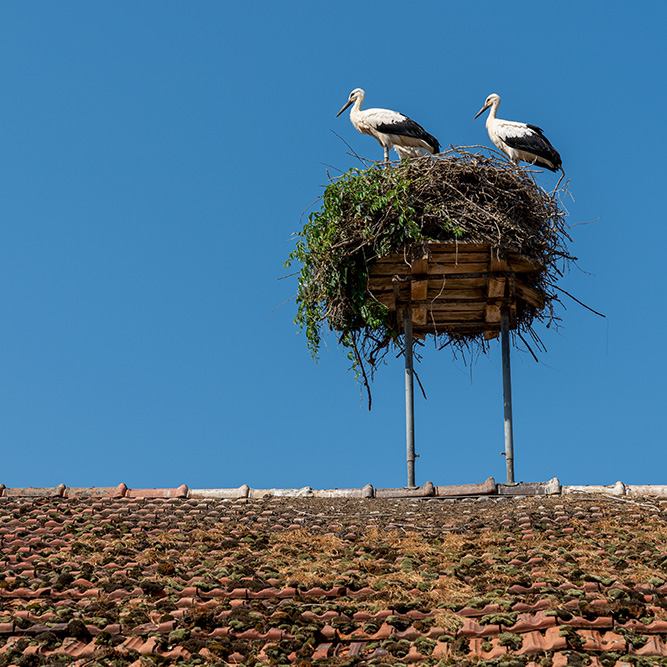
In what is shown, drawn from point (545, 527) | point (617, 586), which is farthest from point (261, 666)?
point (545, 527)

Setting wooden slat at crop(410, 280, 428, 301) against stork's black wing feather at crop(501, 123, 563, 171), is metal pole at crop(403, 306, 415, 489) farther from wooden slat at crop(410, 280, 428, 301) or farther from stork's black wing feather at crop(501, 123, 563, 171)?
stork's black wing feather at crop(501, 123, 563, 171)

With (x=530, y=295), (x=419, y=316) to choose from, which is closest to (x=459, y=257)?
(x=419, y=316)

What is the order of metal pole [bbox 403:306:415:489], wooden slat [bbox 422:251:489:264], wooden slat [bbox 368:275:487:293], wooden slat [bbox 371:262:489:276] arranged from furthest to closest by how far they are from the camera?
wooden slat [bbox 368:275:487:293] → wooden slat [bbox 371:262:489:276] → wooden slat [bbox 422:251:489:264] → metal pole [bbox 403:306:415:489]

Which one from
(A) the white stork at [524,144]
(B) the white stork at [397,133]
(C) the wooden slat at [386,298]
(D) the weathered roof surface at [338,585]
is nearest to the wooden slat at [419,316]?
(C) the wooden slat at [386,298]

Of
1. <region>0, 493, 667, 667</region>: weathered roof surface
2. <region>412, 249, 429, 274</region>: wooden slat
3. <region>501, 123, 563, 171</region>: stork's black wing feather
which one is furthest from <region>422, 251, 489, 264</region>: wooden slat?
<region>0, 493, 667, 667</region>: weathered roof surface

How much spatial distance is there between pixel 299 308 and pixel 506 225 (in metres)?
2.58

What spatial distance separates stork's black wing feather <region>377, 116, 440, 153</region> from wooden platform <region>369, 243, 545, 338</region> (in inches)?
110

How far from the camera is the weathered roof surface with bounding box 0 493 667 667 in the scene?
15.8 feet

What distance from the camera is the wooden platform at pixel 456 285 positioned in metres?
10.2

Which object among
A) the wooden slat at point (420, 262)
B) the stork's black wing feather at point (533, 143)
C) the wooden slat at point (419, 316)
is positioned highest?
the stork's black wing feather at point (533, 143)

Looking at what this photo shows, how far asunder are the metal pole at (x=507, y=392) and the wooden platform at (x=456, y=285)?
21 cm

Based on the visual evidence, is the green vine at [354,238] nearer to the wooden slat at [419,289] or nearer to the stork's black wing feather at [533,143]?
the wooden slat at [419,289]

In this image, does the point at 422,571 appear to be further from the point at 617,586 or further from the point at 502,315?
the point at 502,315

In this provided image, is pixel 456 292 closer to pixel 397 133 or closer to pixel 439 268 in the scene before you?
pixel 439 268
